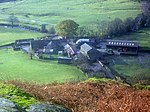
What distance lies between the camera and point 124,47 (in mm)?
52531

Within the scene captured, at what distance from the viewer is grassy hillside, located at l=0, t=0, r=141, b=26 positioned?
80.3 metres

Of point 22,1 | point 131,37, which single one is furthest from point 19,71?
point 22,1

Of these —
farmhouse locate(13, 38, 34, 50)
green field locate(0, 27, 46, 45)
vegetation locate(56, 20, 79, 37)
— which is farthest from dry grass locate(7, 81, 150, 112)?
green field locate(0, 27, 46, 45)

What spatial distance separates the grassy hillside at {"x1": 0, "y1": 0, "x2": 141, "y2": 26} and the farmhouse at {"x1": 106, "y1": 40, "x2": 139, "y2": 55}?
21806 millimetres

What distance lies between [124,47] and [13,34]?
2572 centimetres

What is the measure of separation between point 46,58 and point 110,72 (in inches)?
448

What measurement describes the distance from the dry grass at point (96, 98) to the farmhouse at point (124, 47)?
36.3 meters

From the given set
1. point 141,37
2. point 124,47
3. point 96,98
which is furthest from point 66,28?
point 96,98

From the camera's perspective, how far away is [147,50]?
171 ft

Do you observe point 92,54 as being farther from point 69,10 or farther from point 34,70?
point 69,10

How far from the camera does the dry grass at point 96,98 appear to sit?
32.6 ft

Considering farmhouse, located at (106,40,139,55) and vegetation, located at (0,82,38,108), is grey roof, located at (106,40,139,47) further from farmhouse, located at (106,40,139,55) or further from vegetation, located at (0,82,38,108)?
vegetation, located at (0,82,38,108)

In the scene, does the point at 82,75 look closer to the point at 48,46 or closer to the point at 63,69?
the point at 63,69

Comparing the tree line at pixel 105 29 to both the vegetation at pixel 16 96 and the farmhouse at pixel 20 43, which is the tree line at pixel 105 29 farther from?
the vegetation at pixel 16 96
